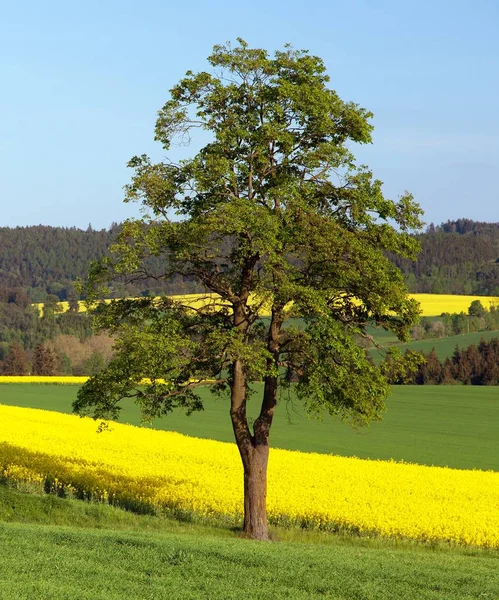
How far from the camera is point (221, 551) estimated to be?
1524 centimetres

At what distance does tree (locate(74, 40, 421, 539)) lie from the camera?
848 inches

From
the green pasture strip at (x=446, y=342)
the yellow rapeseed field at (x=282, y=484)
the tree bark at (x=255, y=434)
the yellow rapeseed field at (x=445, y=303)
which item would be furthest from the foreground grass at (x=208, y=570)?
the yellow rapeseed field at (x=445, y=303)

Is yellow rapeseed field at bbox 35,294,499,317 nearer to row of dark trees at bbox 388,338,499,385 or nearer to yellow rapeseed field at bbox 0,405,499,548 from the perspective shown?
row of dark trees at bbox 388,338,499,385

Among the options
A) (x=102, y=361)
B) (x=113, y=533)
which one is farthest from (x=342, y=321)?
(x=102, y=361)

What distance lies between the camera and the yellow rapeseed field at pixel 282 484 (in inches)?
953

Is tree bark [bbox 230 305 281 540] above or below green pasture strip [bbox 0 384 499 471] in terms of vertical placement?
above

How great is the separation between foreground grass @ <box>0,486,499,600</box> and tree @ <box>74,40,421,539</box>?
4873 mm

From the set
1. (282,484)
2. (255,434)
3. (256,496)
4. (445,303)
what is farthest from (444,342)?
(256,496)

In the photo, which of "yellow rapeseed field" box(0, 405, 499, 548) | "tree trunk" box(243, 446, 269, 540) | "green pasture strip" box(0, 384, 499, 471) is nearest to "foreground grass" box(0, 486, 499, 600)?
"tree trunk" box(243, 446, 269, 540)

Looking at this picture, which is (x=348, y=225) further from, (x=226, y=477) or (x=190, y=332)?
(x=226, y=477)

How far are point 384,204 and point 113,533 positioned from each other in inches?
414

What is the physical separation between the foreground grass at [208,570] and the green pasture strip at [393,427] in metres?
13.5

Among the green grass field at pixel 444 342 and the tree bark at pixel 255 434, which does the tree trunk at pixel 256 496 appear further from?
the green grass field at pixel 444 342

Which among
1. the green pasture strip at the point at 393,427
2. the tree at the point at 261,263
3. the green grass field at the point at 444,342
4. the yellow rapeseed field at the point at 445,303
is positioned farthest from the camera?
the yellow rapeseed field at the point at 445,303
